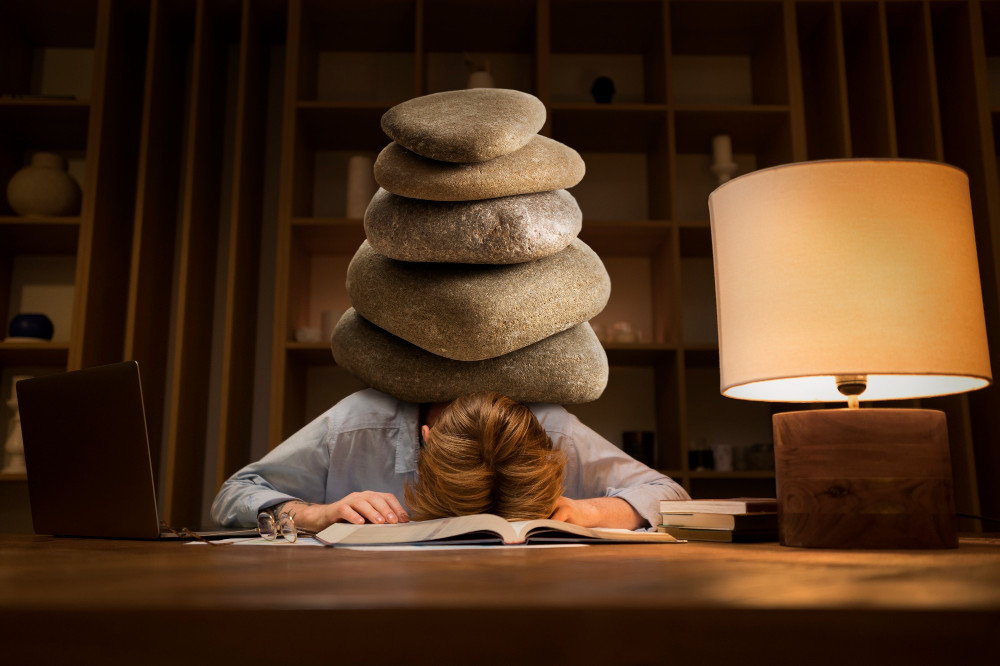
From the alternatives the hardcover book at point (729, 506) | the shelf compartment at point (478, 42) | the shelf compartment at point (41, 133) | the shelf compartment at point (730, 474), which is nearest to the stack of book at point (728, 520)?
the hardcover book at point (729, 506)

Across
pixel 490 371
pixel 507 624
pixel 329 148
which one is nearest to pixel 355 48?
pixel 329 148

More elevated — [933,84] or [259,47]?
[259,47]

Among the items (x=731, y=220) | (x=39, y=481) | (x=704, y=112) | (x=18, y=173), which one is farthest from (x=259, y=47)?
(x=731, y=220)

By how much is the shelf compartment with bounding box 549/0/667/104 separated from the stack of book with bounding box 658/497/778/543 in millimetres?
2076

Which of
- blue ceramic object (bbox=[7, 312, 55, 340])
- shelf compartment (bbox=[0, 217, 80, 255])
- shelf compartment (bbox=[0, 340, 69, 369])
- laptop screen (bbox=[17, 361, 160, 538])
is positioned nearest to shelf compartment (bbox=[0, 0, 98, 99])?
shelf compartment (bbox=[0, 217, 80, 255])

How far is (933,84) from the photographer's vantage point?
2.76 metres

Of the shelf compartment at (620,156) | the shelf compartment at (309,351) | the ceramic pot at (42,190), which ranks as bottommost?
A: the shelf compartment at (309,351)

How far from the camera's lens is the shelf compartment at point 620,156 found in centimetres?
278

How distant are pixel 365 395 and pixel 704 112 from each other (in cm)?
174

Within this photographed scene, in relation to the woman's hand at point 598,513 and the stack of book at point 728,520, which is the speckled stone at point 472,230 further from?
the stack of book at point 728,520

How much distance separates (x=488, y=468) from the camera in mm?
1072

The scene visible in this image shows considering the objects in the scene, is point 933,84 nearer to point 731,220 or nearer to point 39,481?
point 731,220

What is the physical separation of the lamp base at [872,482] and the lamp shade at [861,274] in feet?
0.19

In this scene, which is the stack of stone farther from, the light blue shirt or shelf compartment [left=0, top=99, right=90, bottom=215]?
shelf compartment [left=0, top=99, right=90, bottom=215]
